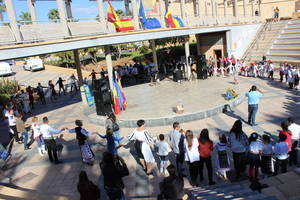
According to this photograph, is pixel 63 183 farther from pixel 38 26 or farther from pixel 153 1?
pixel 153 1

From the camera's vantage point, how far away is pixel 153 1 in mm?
16922

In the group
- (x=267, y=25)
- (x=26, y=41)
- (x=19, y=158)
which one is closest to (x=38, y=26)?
(x=26, y=41)

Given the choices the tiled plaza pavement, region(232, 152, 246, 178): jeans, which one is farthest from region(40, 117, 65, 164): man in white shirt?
region(232, 152, 246, 178): jeans

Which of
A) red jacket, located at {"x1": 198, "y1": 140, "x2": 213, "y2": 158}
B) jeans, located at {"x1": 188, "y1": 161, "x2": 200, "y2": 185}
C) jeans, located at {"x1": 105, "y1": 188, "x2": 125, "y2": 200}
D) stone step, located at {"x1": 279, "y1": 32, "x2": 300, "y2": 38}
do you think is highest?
stone step, located at {"x1": 279, "y1": 32, "x2": 300, "y2": 38}

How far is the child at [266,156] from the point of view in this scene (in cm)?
589

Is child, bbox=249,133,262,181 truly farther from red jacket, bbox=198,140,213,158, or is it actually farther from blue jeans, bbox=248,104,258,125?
blue jeans, bbox=248,104,258,125

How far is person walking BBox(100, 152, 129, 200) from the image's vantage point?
4752mm

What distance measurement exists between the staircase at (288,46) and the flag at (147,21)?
36.5ft

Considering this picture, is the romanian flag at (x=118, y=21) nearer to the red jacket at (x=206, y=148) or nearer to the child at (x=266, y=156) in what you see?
the red jacket at (x=206, y=148)

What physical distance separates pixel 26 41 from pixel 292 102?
1154 cm

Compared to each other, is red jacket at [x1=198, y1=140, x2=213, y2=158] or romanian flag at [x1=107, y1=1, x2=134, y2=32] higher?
romanian flag at [x1=107, y1=1, x2=134, y2=32]

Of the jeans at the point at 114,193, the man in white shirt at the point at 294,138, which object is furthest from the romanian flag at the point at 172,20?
the jeans at the point at 114,193

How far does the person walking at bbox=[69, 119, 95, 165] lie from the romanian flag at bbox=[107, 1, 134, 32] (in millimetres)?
6886

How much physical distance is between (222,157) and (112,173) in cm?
279
